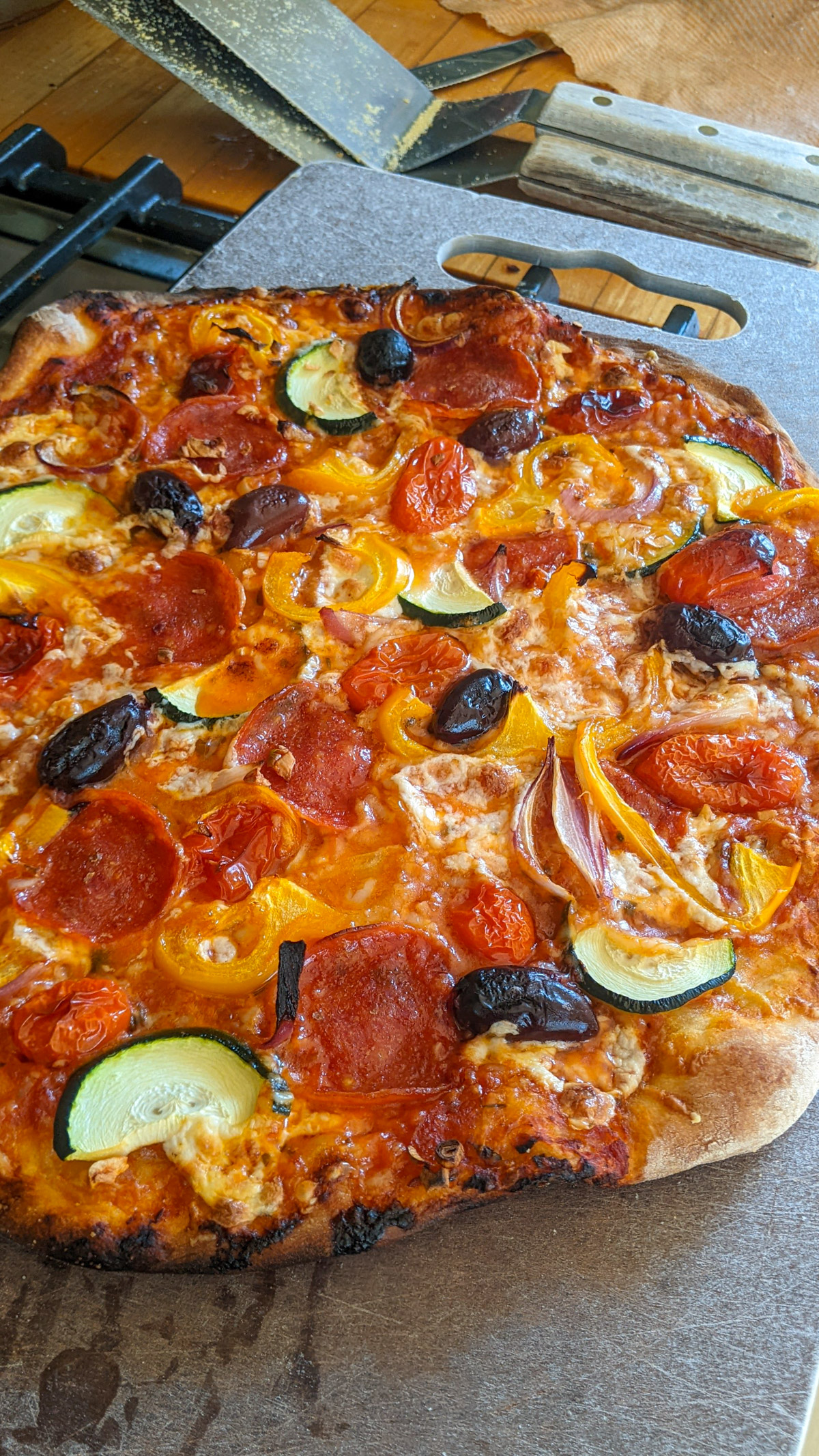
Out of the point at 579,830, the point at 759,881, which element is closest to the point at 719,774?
the point at 759,881

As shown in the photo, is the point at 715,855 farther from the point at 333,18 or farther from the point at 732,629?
the point at 333,18

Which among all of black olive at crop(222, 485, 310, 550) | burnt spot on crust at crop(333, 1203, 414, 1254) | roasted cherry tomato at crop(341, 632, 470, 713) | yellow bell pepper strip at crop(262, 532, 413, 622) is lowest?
burnt spot on crust at crop(333, 1203, 414, 1254)

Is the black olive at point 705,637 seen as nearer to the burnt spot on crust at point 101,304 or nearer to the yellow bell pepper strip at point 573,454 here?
the yellow bell pepper strip at point 573,454

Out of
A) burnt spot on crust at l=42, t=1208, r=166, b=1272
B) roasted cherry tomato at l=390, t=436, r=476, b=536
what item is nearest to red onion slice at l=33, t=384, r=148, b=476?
roasted cherry tomato at l=390, t=436, r=476, b=536

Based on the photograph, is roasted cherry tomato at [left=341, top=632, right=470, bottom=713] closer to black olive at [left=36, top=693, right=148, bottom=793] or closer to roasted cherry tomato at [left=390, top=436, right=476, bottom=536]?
roasted cherry tomato at [left=390, top=436, right=476, bottom=536]

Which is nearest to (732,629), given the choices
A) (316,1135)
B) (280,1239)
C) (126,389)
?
(316,1135)

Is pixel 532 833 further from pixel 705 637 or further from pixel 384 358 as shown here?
pixel 384 358
